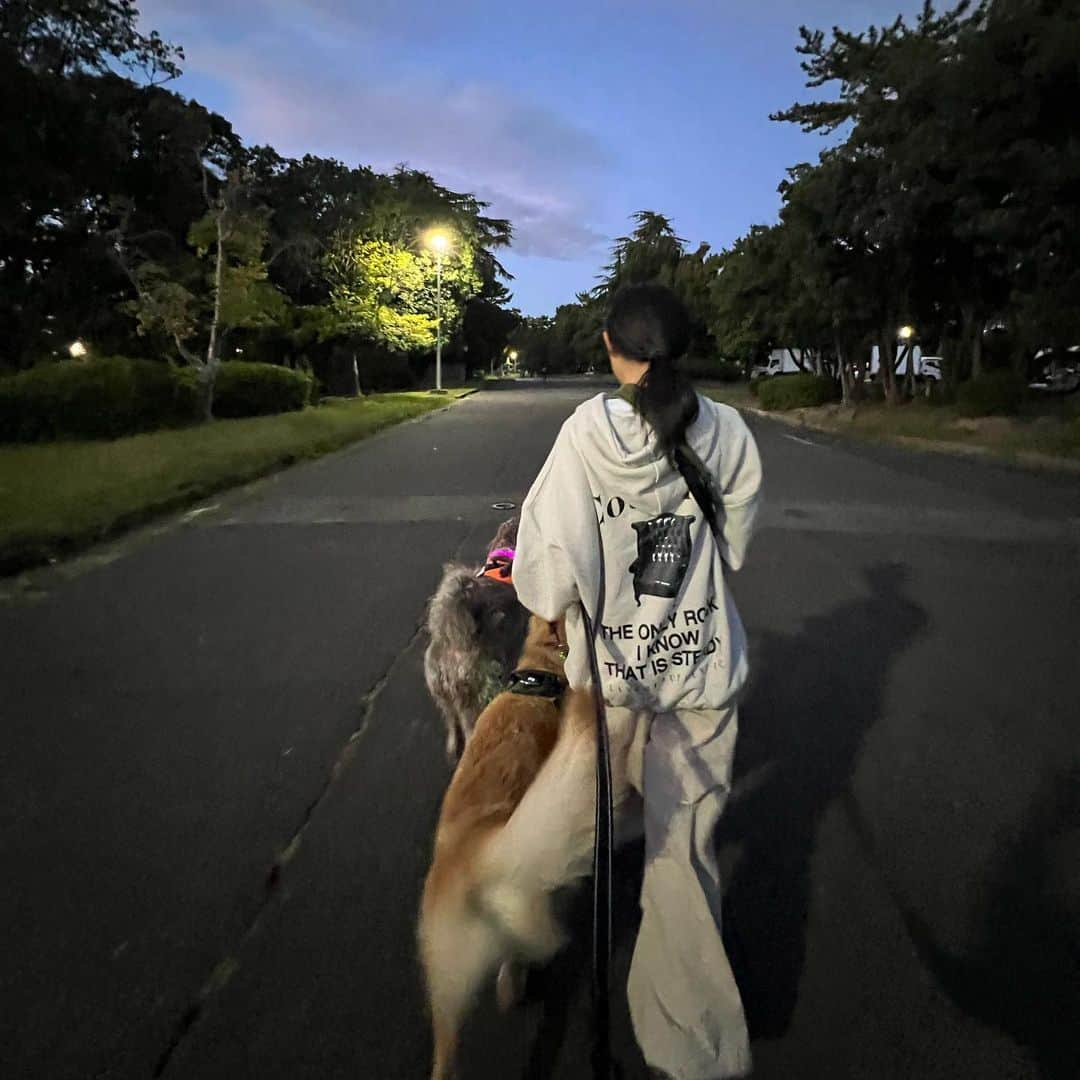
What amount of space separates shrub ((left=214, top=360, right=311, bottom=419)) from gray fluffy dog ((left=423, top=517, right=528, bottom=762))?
82.2 ft

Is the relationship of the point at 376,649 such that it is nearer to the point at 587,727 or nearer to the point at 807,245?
the point at 587,727

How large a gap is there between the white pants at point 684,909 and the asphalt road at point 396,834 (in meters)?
0.29

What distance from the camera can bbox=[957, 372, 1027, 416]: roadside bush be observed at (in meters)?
25.5

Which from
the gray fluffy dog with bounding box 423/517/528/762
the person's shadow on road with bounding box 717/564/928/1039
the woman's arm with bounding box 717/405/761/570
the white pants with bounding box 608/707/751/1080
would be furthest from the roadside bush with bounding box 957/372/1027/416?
the white pants with bounding box 608/707/751/1080

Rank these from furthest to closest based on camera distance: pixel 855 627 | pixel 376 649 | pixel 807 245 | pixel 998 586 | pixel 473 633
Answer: pixel 807 245 → pixel 998 586 → pixel 855 627 → pixel 376 649 → pixel 473 633

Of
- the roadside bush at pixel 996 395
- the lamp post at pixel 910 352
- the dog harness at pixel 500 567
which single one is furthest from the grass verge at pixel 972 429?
the dog harness at pixel 500 567

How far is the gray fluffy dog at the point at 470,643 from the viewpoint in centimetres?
373

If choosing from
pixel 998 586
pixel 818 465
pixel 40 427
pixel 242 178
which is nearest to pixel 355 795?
pixel 998 586

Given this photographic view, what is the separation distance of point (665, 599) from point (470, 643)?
133 cm

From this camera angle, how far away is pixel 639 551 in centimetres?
254

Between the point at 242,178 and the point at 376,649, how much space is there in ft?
71.1

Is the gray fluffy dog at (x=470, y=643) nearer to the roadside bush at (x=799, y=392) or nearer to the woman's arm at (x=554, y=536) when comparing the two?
the woman's arm at (x=554, y=536)

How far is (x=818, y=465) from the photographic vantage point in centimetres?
1794

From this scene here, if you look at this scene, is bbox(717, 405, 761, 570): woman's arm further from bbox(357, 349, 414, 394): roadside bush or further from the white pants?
bbox(357, 349, 414, 394): roadside bush
